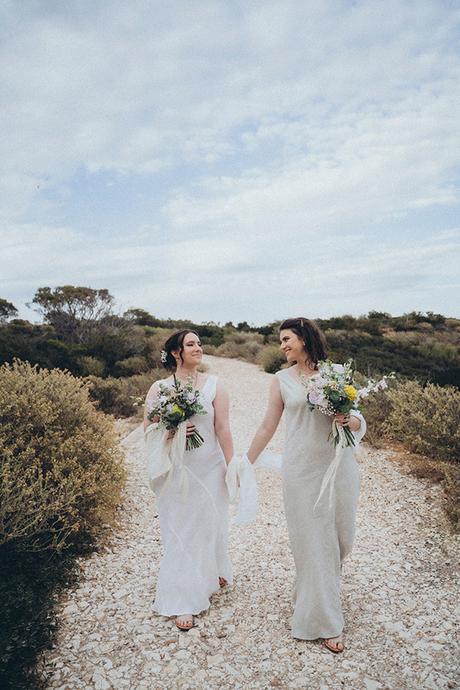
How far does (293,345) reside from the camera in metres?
3.39

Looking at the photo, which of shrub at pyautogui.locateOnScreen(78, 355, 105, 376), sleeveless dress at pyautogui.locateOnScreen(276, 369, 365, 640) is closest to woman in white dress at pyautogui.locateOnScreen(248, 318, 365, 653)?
sleeveless dress at pyautogui.locateOnScreen(276, 369, 365, 640)

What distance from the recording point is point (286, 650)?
317 cm

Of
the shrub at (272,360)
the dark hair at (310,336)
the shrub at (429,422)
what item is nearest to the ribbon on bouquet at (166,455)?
the dark hair at (310,336)

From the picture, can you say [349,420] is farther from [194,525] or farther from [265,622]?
[265,622]

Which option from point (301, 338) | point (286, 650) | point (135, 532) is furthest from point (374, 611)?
point (135, 532)

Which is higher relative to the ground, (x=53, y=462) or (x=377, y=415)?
(x=53, y=462)

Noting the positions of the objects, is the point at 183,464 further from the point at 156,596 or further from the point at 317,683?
the point at 317,683

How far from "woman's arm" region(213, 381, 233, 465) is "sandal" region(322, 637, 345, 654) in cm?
145

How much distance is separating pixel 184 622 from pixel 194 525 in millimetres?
682

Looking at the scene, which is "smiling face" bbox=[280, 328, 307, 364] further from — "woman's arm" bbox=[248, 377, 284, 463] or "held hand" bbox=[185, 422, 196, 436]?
"held hand" bbox=[185, 422, 196, 436]

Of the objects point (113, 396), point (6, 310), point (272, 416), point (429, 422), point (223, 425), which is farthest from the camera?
point (6, 310)

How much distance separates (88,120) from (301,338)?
9.20m

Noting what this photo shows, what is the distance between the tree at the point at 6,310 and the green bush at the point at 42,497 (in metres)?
23.9

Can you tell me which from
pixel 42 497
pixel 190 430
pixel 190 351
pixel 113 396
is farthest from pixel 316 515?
pixel 113 396
